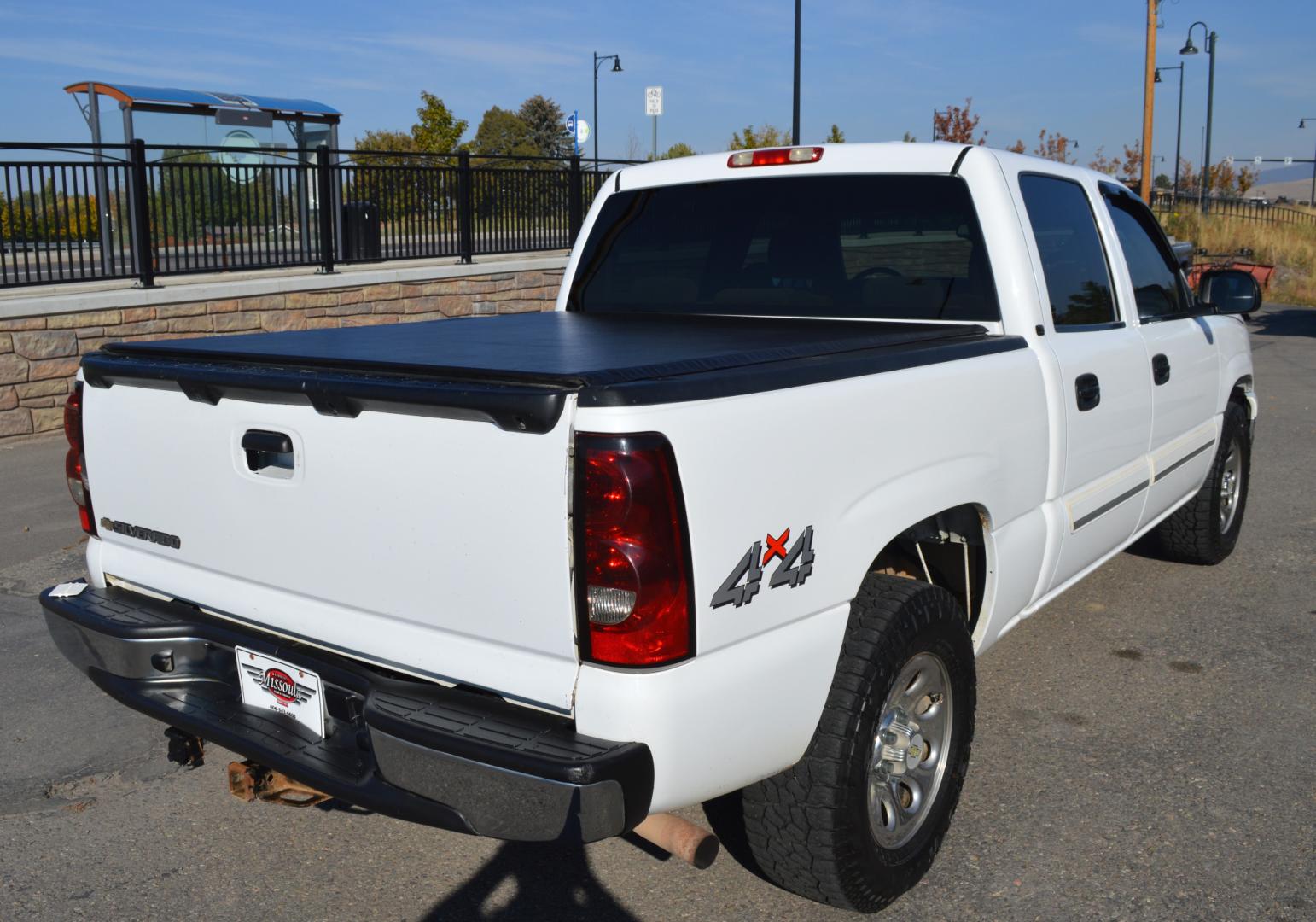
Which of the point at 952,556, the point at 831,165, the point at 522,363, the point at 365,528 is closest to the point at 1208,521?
the point at 952,556

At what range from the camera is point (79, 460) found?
348cm

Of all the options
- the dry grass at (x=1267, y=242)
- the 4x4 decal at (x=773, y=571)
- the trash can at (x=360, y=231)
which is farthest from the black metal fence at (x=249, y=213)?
the dry grass at (x=1267, y=242)

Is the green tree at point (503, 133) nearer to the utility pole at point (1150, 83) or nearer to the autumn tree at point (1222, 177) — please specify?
the autumn tree at point (1222, 177)

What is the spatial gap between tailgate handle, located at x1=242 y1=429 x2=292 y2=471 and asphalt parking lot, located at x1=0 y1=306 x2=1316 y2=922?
1.17 m

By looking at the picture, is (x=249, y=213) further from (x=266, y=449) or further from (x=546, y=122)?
(x=546, y=122)

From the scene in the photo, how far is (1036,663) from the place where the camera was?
4879 millimetres

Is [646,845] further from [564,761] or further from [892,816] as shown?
[564,761]

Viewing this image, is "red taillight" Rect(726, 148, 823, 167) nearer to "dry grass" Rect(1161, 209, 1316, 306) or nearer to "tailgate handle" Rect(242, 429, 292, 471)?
"tailgate handle" Rect(242, 429, 292, 471)

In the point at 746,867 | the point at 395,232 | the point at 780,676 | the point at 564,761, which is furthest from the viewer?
the point at 395,232

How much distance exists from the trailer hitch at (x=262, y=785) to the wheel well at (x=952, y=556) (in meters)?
1.66

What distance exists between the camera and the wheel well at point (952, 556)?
341cm

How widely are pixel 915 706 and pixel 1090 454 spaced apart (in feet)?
4.27

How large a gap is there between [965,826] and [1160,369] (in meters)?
2.06

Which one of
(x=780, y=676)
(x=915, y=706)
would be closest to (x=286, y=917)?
A: (x=780, y=676)
